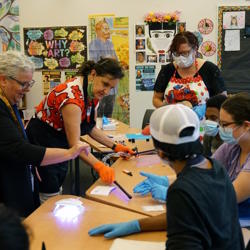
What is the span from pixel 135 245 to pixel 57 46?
4.18 metres

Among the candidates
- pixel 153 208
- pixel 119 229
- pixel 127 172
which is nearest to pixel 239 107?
pixel 153 208

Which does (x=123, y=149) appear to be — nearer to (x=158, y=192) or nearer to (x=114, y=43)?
(x=158, y=192)

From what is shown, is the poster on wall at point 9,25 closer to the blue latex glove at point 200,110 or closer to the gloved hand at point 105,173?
the blue latex glove at point 200,110

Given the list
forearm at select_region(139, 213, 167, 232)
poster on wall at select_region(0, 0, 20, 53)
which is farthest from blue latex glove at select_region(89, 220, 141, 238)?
poster on wall at select_region(0, 0, 20, 53)

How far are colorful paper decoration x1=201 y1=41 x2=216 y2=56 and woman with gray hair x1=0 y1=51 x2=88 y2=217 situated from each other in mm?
3363

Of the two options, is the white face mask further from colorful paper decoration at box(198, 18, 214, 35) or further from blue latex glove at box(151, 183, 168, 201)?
colorful paper decoration at box(198, 18, 214, 35)

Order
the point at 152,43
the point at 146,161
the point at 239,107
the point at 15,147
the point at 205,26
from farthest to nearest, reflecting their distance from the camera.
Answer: the point at 152,43, the point at 205,26, the point at 146,161, the point at 15,147, the point at 239,107

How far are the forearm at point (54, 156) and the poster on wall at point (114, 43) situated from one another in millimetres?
3021

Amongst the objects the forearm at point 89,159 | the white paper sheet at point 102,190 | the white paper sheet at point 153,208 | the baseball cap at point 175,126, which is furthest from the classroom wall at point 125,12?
the baseball cap at point 175,126

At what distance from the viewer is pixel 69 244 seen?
143 centimetres

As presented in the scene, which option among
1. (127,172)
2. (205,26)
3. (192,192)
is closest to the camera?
(192,192)

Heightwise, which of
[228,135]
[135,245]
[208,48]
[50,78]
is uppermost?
[208,48]

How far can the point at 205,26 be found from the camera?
4.78 m

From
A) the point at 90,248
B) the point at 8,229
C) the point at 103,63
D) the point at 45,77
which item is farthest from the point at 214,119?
the point at 45,77
